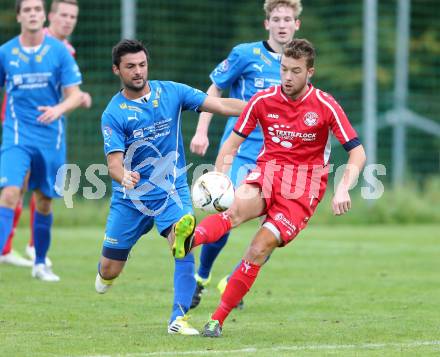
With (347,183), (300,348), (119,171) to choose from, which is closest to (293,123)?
(347,183)

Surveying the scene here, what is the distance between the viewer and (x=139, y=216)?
7.08 meters

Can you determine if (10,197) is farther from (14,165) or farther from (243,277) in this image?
(243,277)

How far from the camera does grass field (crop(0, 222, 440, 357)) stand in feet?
20.4

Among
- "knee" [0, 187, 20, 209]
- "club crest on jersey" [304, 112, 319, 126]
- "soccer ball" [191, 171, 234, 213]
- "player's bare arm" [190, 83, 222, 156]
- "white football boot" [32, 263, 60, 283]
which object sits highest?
"club crest on jersey" [304, 112, 319, 126]

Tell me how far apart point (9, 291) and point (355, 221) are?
31.2 ft

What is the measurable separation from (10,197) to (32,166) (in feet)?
1.66

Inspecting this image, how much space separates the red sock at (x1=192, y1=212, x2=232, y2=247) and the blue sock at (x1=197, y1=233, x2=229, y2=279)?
6.46 ft

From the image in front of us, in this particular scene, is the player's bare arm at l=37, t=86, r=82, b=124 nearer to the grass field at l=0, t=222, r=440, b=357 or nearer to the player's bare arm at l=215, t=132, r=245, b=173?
the grass field at l=0, t=222, r=440, b=357

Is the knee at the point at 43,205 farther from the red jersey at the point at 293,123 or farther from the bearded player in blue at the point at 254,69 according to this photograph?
the red jersey at the point at 293,123

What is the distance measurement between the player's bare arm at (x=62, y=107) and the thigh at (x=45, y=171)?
0.39 metres

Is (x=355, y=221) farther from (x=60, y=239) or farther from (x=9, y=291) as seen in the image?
(x=9, y=291)

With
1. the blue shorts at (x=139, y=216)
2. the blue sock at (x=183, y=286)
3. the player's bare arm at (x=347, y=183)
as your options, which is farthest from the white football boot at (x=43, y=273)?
the player's bare arm at (x=347, y=183)

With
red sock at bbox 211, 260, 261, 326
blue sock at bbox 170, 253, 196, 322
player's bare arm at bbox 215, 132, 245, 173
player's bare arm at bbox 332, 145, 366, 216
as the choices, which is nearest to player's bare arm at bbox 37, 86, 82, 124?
player's bare arm at bbox 215, 132, 245, 173

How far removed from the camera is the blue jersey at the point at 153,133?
22.4 ft
